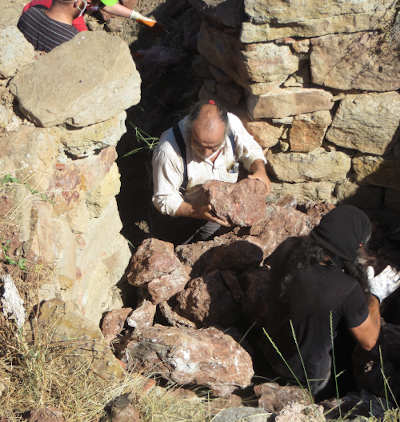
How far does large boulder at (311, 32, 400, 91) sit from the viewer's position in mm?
3902

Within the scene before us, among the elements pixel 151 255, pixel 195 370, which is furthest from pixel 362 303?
pixel 151 255

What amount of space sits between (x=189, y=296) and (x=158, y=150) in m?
1.25

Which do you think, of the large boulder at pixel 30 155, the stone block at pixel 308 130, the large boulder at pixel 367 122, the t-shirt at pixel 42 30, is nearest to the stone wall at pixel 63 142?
the large boulder at pixel 30 155

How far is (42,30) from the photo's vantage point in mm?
3652

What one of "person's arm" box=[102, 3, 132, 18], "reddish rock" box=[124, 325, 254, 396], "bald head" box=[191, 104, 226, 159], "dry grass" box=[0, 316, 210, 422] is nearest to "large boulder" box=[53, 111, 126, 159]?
"bald head" box=[191, 104, 226, 159]

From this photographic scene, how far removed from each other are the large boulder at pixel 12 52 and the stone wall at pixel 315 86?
1.66 meters

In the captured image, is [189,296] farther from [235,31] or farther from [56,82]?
[235,31]

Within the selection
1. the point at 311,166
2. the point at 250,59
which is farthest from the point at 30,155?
the point at 311,166

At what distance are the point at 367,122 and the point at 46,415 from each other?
3.54m

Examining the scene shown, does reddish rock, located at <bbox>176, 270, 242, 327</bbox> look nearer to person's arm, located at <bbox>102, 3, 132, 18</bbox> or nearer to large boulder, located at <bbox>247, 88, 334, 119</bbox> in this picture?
large boulder, located at <bbox>247, 88, 334, 119</bbox>

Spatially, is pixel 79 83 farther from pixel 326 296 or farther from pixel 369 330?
pixel 369 330

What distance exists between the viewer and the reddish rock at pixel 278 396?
300 centimetres

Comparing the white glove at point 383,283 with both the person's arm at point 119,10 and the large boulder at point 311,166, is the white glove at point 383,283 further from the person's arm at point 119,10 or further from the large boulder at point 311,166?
the person's arm at point 119,10

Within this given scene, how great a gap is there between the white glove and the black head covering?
2.80 feet
